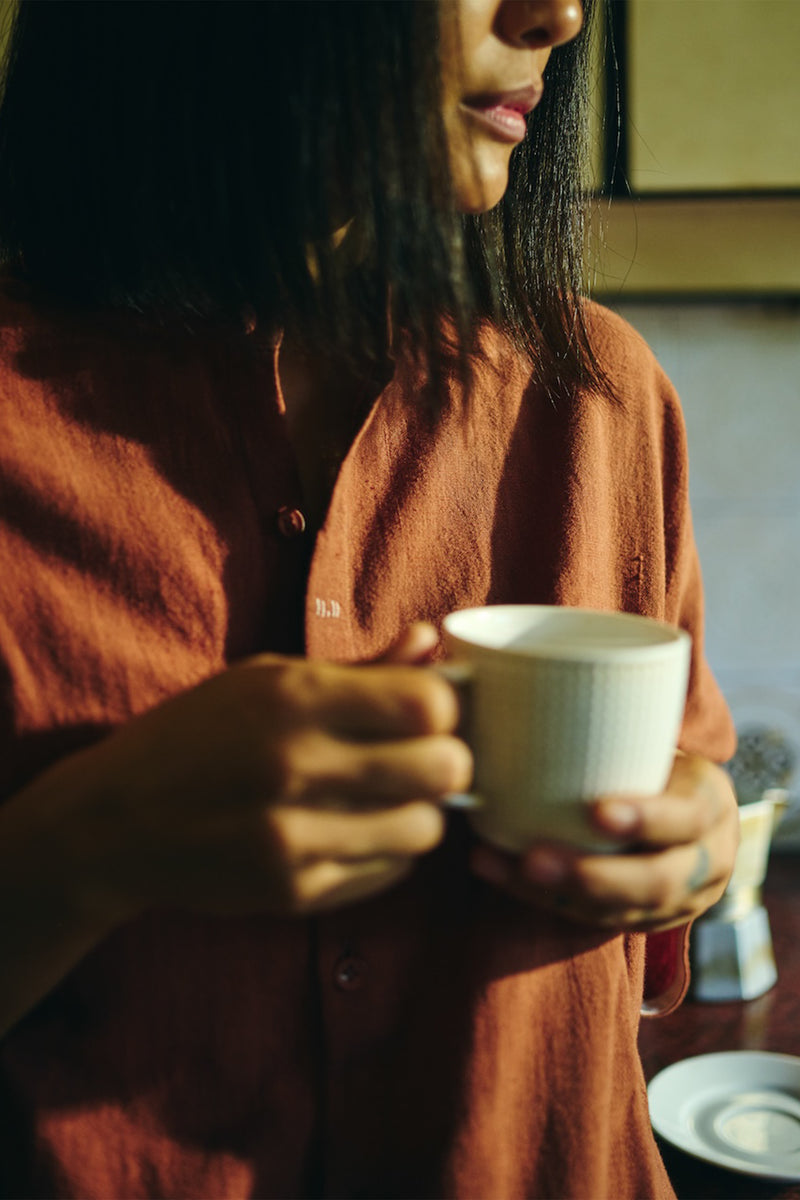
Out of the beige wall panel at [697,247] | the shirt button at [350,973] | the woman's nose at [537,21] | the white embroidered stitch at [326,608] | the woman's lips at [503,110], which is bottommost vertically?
the shirt button at [350,973]

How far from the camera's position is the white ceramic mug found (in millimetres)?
336

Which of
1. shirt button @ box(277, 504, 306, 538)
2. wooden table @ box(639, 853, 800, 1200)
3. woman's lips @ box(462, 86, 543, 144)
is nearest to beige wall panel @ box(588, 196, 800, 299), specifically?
woman's lips @ box(462, 86, 543, 144)

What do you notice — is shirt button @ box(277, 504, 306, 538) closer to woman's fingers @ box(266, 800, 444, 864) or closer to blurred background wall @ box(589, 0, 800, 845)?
woman's fingers @ box(266, 800, 444, 864)

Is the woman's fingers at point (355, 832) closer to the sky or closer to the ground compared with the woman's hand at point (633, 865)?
closer to the sky

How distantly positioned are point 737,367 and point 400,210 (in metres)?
0.88

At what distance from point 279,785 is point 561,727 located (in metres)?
0.10

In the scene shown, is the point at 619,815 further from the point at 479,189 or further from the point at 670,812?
the point at 479,189

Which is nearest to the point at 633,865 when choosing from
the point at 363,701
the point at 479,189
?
the point at 363,701

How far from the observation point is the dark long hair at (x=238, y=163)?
44cm

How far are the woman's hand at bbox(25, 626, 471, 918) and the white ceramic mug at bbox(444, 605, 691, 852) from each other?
0.02 m

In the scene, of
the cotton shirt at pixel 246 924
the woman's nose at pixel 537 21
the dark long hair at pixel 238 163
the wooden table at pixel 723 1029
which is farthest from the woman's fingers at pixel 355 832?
the wooden table at pixel 723 1029

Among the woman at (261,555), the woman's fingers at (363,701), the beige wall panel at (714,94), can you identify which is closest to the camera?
the woman's fingers at (363,701)

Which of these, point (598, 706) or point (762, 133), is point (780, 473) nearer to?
point (762, 133)

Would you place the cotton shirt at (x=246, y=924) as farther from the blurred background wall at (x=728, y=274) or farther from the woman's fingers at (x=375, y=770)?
the blurred background wall at (x=728, y=274)
